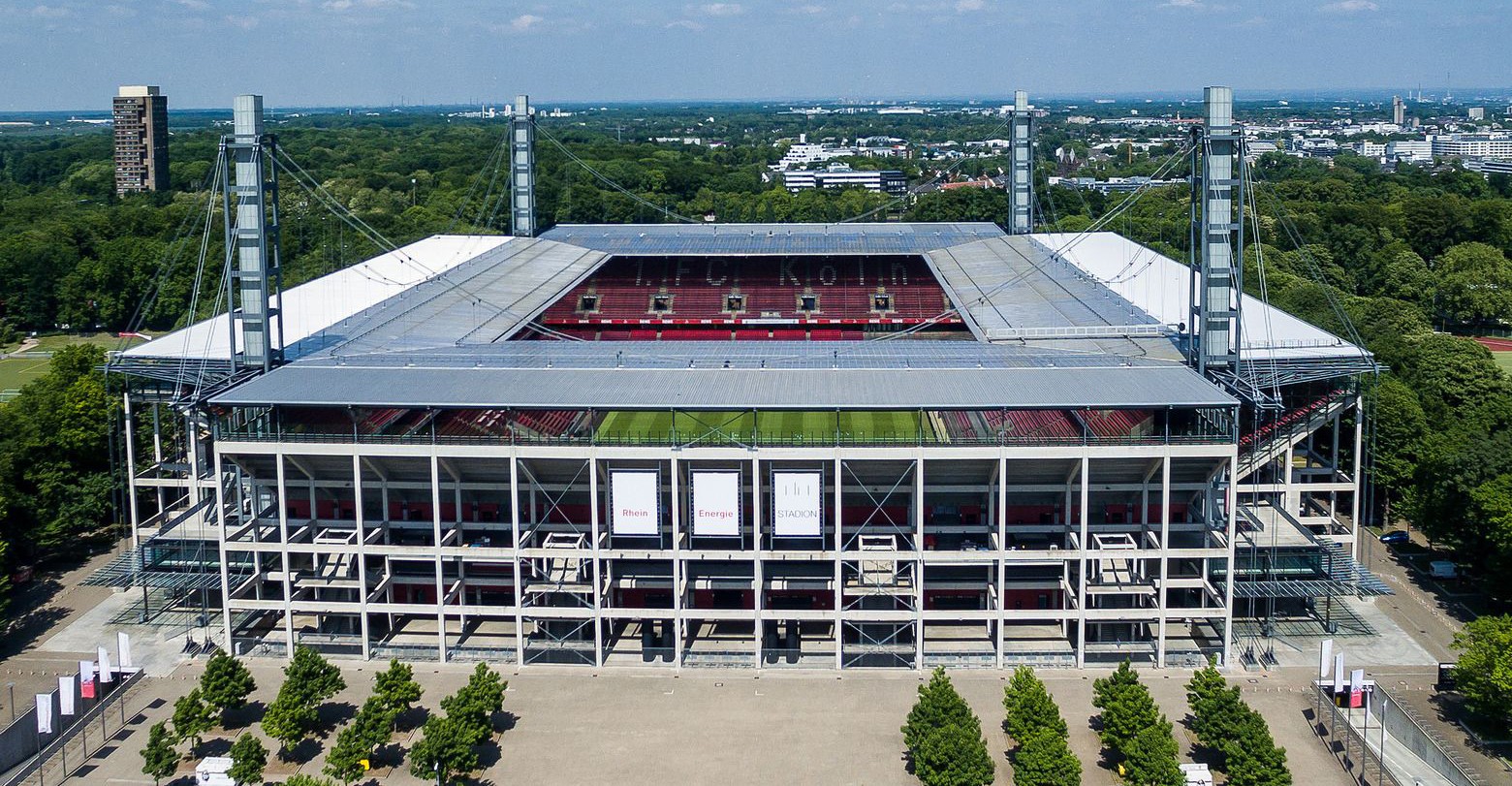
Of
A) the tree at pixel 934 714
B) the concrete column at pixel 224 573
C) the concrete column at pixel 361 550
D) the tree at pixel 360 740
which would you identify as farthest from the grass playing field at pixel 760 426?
the concrete column at pixel 224 573

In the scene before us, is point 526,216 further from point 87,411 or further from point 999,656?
point 999,656

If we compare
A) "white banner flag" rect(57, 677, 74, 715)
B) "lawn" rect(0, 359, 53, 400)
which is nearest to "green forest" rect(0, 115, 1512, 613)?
"lawn" rect(0, 359, 53, 400)

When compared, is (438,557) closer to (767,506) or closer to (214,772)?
(214,772)

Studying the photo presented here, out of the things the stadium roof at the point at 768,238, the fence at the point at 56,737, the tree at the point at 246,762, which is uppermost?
the stadium roof at the point at 768,238

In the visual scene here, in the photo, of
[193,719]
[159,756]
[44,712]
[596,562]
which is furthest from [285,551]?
[596,562]

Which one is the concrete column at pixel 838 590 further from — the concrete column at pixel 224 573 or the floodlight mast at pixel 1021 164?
the floodlight mast at pixel 1021 164

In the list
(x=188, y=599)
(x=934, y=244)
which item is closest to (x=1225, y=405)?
(x=188, y=599)
